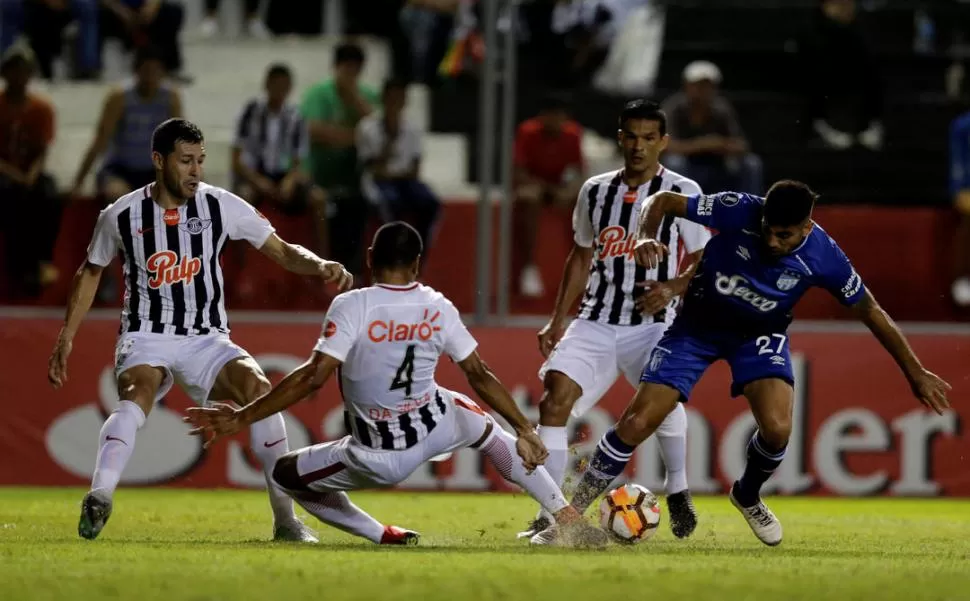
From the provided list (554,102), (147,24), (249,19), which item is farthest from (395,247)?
(249,19)

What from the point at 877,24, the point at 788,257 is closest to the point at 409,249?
the point at 788,257

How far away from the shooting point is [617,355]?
356 inches

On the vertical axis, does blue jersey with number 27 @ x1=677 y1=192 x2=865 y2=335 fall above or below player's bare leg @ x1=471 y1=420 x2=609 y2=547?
above

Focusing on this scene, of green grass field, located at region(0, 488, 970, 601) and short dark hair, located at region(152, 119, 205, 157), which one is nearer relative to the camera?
green grass field, located at region(0, 488, 970, 601)

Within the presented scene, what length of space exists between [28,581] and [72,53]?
9423 millimetres

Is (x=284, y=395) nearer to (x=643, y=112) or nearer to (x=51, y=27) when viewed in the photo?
(x=643, y=112)

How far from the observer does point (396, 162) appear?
12836 millimetres

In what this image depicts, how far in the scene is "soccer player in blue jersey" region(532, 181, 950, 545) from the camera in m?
8.20

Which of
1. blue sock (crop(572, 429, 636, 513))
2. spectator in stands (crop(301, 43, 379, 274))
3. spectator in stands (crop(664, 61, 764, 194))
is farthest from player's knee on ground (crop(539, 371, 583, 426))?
spectator in stands (crop(664, 61, 764, 194))

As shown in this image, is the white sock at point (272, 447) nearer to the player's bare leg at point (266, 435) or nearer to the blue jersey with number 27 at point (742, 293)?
the player's bare leg at point (266, 435)

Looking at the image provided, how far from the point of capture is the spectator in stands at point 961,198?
520 inches

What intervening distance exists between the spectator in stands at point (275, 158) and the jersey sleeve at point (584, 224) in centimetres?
356

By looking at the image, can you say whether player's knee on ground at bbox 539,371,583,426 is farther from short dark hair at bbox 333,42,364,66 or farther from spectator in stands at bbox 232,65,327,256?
short dark hair at bbox 333,42,364,66

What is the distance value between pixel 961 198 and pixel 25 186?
259 inches
